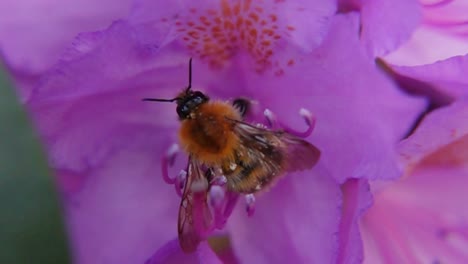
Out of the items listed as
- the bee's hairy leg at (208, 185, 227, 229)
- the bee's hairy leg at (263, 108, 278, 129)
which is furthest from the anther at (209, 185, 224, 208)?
the bee's hairy leg at (263, 108, 278, 129)

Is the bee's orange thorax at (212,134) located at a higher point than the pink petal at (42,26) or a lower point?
lower

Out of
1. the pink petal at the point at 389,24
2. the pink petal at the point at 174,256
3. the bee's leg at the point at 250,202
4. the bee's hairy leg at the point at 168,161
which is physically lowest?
the pink petal at the point at 174,256

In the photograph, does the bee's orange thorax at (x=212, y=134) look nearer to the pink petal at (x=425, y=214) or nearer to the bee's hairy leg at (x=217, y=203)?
the bee's hairy leg at (x=217, y=203)

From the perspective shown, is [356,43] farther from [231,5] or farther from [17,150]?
[17,150]

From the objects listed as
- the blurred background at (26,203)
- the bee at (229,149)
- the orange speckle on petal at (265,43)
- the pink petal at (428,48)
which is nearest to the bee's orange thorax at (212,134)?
the bee at (229,149)

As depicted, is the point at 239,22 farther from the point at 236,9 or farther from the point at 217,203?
the point at 217,203

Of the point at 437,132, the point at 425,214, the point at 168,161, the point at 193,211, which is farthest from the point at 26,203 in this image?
the point at 425,214
